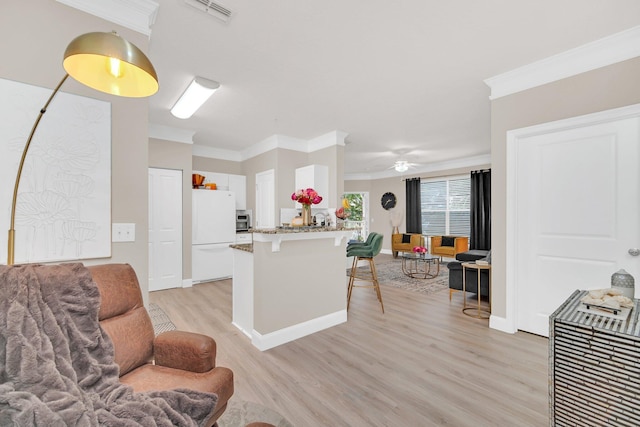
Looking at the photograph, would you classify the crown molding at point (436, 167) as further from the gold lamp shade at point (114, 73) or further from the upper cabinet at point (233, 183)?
the gold lamp shade at point (114, 73)

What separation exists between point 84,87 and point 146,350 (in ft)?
5.34

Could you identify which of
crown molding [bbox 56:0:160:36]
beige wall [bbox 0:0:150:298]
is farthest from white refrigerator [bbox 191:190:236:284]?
crown molding [bbox 56:0:160:36]

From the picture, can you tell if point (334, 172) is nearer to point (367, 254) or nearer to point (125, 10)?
point (367, 254)

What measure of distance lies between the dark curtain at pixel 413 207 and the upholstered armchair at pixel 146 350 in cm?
749

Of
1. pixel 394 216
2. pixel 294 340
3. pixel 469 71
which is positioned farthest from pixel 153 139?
pixel 394 216

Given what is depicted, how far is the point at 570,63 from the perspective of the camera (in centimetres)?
251

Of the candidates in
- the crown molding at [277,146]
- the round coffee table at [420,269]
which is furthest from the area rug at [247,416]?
the round coffee table at [420,269]

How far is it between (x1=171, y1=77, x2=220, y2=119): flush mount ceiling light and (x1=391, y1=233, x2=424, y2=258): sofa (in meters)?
6.47

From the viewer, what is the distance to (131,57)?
110 cm

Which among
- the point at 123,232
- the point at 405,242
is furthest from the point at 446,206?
the point at 123,232

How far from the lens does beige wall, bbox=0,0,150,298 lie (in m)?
1.51

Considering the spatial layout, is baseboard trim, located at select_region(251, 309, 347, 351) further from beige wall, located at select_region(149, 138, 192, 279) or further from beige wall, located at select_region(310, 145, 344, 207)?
beige wall, located at select_region(149, 138, 192, 279)

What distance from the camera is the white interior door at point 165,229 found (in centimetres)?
449

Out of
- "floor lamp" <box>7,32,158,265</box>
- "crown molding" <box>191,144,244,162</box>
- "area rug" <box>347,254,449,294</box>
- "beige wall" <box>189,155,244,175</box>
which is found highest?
"crown molding" <box>191,144,244,162</box>
